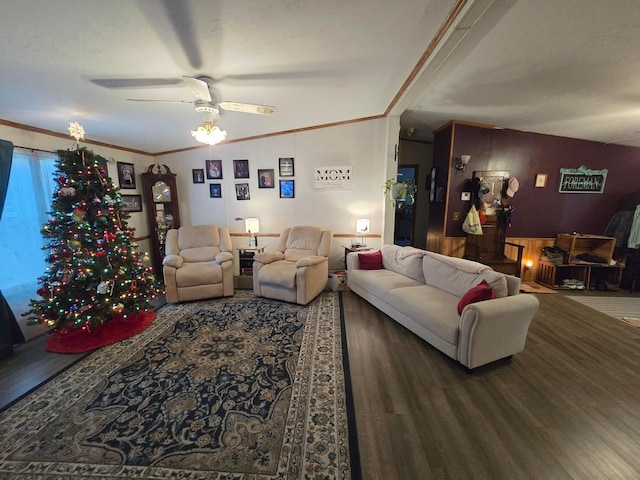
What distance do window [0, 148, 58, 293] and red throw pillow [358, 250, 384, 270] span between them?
12.5 ft

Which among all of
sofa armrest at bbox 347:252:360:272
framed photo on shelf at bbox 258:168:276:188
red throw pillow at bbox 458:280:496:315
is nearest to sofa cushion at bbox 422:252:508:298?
red throw pillow at bbox 458:280:496:315

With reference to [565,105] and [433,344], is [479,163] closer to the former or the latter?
[565,105]

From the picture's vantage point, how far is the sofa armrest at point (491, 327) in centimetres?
193

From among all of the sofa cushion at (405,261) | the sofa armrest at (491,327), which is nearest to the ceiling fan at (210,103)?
the sofa cushion at (405,261)

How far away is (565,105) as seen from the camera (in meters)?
2.90

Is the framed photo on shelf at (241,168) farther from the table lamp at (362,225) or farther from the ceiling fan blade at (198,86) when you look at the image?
the ceiling fan blade at (198,86)

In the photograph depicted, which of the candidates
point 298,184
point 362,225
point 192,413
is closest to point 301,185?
point 298,184

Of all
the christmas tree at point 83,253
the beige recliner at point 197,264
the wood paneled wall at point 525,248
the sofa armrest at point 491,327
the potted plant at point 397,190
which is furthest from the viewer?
the wood paneled wall at point 525,248

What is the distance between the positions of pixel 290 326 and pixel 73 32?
9.28ft

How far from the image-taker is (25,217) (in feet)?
8.78

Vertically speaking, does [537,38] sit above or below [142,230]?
above

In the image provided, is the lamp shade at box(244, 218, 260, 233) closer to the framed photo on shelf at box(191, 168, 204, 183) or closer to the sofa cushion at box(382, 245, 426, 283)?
the framed photo on shelf at box(191, 168, 204, 183)

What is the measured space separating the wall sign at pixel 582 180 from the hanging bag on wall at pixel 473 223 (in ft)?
5.63

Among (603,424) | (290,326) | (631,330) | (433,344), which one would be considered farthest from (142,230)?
(631,330)
